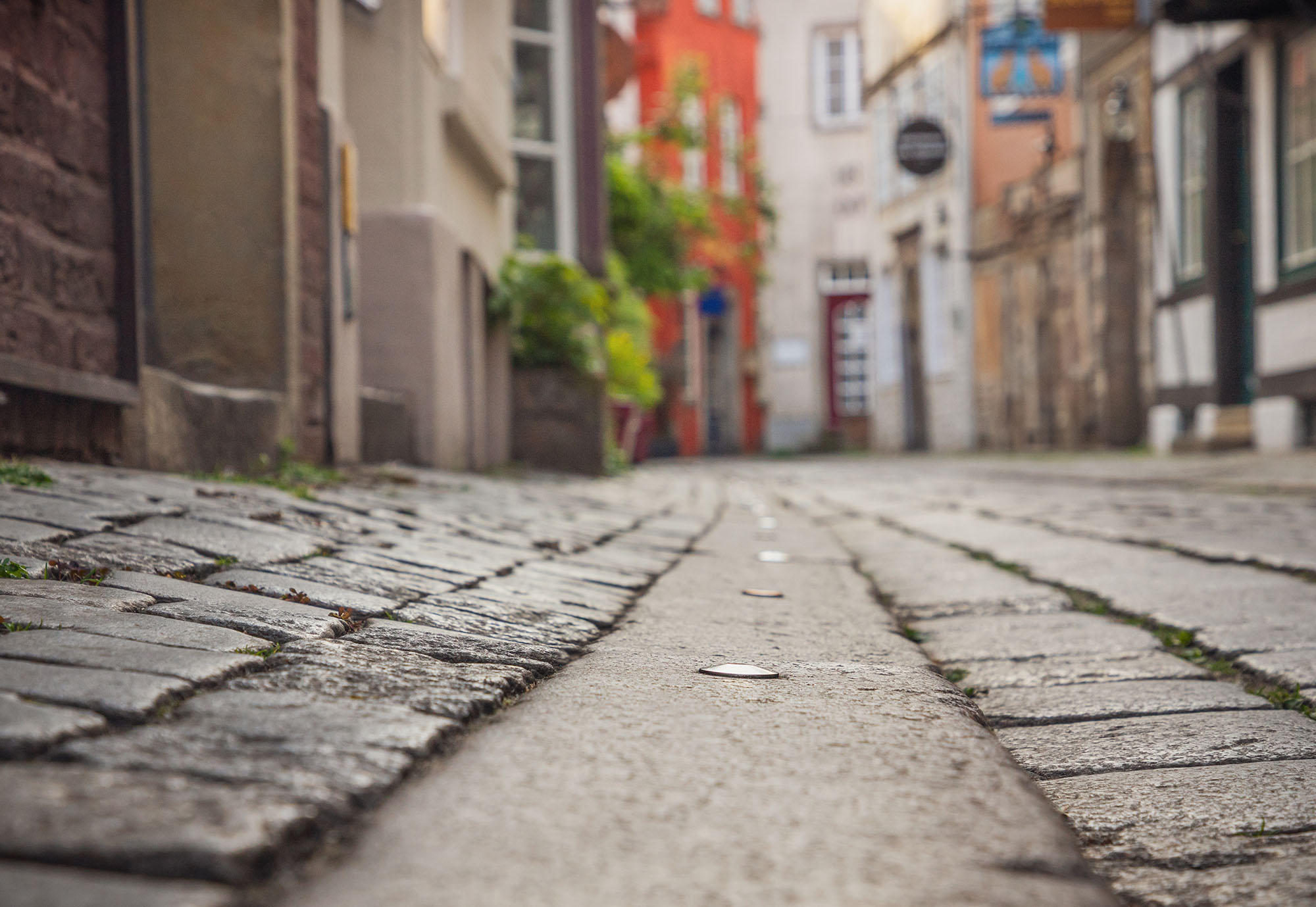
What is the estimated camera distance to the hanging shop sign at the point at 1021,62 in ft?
59.1

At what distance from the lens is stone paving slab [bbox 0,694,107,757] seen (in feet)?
4.02

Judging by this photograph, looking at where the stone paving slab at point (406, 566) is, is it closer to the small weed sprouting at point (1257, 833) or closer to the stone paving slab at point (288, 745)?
the stone paving slab at point (288, 745)

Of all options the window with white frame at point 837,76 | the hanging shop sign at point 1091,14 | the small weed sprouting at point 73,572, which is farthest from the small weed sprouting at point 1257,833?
the window with white frame at point 837,76

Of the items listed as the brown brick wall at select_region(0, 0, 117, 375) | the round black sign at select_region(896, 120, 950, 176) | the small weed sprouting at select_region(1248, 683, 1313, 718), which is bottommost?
the small weed sprouting at select_region(1248, 683, 1313, 718)

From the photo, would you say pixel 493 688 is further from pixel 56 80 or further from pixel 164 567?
pixel 56 80

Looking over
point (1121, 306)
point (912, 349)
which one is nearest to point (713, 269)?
point (912, 349)

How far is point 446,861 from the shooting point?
1.06 m

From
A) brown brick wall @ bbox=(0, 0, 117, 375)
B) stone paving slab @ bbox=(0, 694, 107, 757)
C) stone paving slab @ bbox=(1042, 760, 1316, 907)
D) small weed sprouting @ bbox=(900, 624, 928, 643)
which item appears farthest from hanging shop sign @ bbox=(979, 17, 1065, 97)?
stone paving slab @ bbox=(0, 694, 107, 757)

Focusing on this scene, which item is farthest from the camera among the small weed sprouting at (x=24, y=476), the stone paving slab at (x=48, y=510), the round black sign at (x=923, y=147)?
the round black sign at (x=923, y=147)

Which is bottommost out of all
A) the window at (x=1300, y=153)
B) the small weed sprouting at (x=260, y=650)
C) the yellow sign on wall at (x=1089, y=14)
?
the small weed sprouting at (x=260, y=650)

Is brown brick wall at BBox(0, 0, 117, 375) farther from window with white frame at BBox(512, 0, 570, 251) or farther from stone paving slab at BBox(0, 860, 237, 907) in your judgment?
window with white frame at BBox(512, 0, 570, 251)

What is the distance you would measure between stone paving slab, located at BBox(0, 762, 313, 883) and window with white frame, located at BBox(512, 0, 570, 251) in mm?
10228

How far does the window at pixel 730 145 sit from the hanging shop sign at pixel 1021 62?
4469 mm

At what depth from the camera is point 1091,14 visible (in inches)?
531
